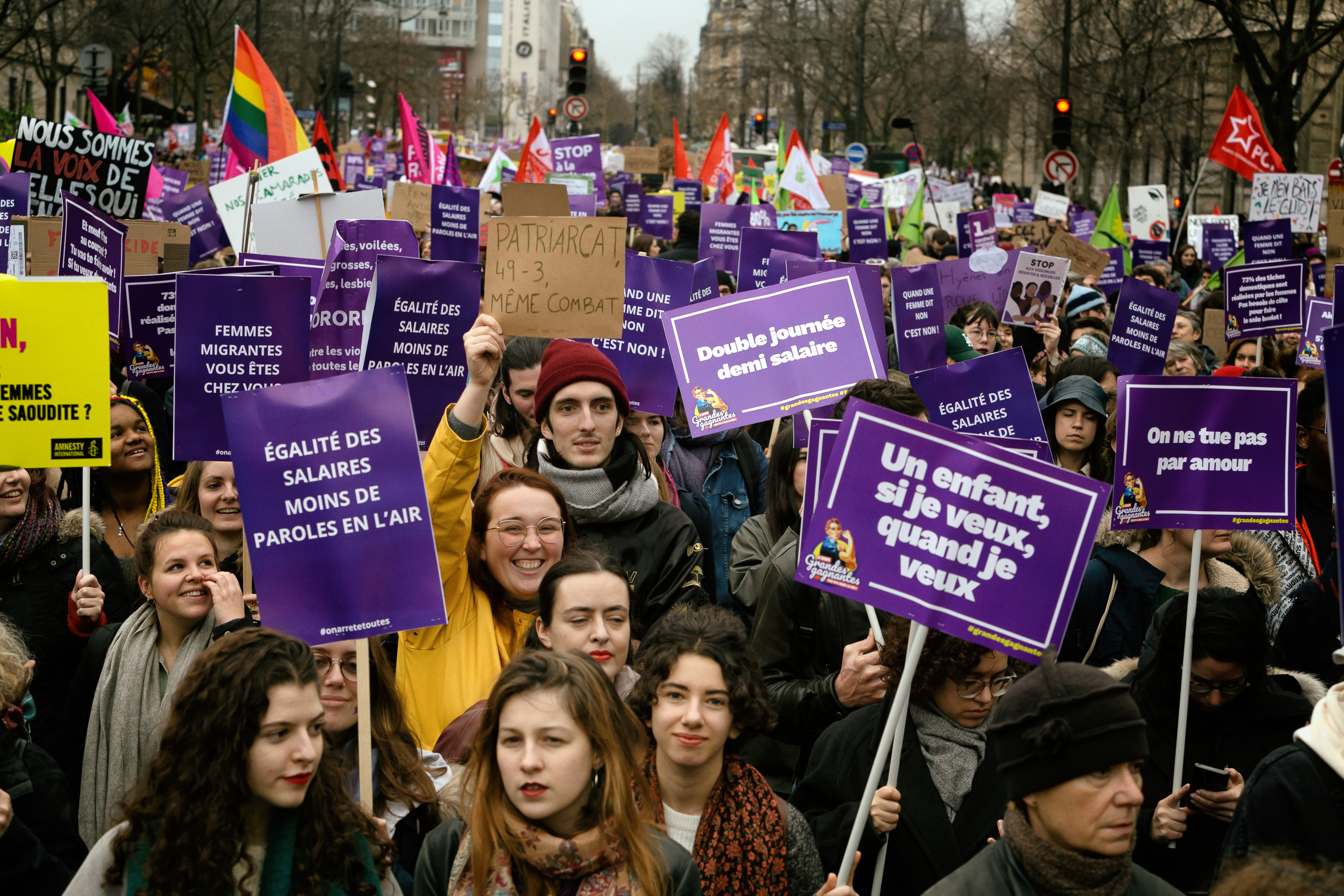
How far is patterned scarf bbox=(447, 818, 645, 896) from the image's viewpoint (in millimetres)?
2883

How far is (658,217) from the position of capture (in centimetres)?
1983

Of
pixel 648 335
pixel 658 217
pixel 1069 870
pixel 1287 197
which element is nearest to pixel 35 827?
pixel 1069 870

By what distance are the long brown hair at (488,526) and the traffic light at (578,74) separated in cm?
2188

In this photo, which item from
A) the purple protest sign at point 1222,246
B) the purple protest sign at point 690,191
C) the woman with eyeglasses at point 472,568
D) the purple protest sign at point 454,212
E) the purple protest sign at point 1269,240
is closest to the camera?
the woman with eyeglasses at point 472,568

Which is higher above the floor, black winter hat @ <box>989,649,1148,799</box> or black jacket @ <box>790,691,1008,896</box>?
black winter hat @ <box>989,649,1148,799</box>

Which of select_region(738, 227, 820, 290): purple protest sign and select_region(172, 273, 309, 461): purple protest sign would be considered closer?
select_region(172, 273, 309, 461): purple protest sign

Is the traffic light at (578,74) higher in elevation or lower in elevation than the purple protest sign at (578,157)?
higher

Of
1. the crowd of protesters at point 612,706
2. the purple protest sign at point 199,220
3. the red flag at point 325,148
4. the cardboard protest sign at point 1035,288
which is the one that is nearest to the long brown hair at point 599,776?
the crowd of protesters at point 612,706

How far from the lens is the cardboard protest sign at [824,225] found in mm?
15367

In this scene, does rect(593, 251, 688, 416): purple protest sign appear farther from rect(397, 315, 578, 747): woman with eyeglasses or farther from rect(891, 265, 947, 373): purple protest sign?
rect(397, 315, 578, 747): woman with eyeglasses

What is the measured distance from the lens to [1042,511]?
11.3 ft

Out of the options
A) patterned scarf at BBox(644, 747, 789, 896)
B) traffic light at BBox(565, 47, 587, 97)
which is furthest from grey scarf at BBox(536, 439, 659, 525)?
traffic light at BBox(565, 47, 587, 97)

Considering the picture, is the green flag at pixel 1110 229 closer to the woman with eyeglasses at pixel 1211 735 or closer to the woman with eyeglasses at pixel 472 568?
the woman with eyeglasses at pixel 1211 735

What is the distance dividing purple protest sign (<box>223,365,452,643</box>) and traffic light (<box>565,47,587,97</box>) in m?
22.3
